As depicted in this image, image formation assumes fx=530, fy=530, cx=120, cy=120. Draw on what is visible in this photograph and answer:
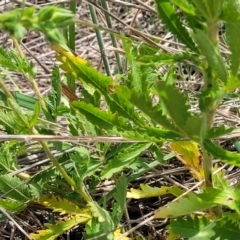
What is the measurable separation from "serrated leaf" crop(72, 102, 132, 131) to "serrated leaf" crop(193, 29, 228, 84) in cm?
22

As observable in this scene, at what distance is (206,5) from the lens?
0.79m

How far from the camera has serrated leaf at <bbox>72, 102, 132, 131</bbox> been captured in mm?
971

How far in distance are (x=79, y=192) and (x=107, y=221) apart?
10 cm

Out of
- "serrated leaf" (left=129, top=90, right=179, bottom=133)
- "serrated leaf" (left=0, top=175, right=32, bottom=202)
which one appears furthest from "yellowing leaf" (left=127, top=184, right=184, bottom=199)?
Result: "serrated leaf" (left=129, top=90, right=179, bottom=133)

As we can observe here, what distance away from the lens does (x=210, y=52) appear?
794mm

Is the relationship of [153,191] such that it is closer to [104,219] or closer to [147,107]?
[104,219]

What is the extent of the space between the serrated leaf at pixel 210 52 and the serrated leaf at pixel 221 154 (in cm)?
13

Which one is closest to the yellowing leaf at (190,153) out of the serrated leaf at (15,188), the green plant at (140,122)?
the green plant at (140,122)

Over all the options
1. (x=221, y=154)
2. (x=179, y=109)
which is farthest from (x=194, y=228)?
(x=179, y=109)

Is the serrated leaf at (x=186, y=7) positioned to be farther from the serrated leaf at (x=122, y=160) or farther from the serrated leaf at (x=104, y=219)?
the serrated leaf at (x=104, y=219)

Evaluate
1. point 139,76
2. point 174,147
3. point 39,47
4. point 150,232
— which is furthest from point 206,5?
point 39,47

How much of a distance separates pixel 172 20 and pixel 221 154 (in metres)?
0.24

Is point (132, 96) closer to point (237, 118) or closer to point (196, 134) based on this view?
point (196, 134)

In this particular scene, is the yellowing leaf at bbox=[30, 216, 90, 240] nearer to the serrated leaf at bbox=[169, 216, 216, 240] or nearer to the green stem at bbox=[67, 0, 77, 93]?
the serrated leaf at bbox=[169, 216, 216, 240]
